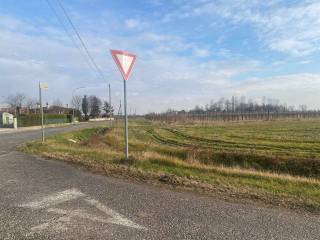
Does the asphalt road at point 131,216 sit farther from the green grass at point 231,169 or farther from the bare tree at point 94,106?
the bare tree at point 94,106

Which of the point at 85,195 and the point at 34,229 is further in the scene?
the point at 85,195

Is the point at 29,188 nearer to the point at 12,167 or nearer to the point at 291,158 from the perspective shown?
the point at 12,167

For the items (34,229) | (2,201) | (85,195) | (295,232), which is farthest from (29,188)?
(295,232)

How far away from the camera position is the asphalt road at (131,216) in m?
3.58

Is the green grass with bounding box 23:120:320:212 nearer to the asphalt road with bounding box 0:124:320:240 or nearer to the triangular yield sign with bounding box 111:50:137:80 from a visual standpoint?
the asphalt road with bounding box 0:124:320:240

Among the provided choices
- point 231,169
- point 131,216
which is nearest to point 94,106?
point 231,169

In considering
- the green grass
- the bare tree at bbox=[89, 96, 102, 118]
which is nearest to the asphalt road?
the green grass

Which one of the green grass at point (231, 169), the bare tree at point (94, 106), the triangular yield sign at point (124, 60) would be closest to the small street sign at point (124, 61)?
the triangular yield sign at point (124, 60)

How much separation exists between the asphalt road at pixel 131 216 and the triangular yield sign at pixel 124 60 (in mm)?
3891

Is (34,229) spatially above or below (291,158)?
above

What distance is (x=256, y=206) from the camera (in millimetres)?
4766

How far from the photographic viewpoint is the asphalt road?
3.58 meters

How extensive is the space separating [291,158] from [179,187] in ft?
40.1

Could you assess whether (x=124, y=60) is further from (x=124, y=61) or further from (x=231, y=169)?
(x=231, y=169)
